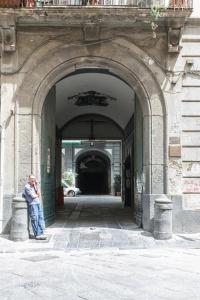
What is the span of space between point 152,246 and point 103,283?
3.69m

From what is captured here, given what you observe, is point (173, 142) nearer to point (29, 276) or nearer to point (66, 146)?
point (29, 276)

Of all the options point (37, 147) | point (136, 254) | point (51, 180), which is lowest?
point (136, 254)

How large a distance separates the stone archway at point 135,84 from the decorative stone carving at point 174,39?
631 millimetres

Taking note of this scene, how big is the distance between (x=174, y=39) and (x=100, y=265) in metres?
6.55

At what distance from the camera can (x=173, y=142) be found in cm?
1194

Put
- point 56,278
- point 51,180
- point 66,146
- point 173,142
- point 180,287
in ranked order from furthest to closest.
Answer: point 66,146
point 51,180
point 173,142
point 56,278
point 180,287

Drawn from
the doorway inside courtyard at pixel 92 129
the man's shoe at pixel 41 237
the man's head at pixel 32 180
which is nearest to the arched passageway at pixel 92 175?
the doorway inside courtyard at pixel 92 129

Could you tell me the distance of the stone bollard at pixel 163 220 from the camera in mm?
11066

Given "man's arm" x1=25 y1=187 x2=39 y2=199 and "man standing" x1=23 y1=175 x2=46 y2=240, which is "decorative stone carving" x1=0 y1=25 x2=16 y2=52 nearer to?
"man standing" x1=23 y1=175 x2=46 y2=240

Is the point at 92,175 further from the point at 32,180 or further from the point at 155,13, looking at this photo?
the point at 155,13

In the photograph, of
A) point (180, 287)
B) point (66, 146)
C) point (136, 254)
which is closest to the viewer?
point (180, 287)

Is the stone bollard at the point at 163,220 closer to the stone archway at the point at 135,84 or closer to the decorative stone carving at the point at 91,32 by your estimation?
the stone archway at the point at 135,84

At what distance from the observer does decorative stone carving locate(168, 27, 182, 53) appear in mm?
11816

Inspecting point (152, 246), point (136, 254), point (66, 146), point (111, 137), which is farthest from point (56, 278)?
point (66, 146)
